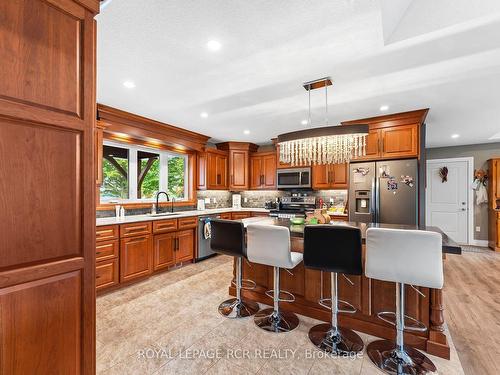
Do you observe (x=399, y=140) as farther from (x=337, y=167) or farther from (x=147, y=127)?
(x=147, y=127)

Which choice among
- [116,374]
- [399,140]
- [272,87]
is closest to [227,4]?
[272,87]

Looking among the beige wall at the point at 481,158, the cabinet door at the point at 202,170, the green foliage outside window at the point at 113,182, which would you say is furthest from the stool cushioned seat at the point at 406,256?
the beige wall at the point at 481,158

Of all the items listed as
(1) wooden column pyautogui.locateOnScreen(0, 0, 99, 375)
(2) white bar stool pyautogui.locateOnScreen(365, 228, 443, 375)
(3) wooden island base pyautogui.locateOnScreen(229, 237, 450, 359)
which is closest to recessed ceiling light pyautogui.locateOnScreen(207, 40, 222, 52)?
(1) wooden column pyautogui.locateOnScreen(0, 0, 99, 375)

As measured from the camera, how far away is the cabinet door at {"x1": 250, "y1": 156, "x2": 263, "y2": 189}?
5.70 m

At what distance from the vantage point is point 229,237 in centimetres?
239

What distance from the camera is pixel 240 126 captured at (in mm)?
4355

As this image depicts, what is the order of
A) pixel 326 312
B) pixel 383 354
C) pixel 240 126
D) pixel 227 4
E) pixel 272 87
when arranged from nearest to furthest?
1. pixel 227 4
2. pixel 383 354
3. pixel 326 312
4. pixel 272 87
5. pixel 240 126

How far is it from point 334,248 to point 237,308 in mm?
1308

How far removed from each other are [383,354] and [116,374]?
6.43 feet

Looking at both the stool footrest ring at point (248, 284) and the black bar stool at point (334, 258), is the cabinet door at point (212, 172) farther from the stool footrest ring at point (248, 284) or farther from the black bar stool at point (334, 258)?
the black bar stool at point (334, 258)

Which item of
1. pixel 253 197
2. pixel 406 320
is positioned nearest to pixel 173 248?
pixel 253 197

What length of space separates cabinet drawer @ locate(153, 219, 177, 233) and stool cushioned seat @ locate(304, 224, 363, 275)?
2465mm

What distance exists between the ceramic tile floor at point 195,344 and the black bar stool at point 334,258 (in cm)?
10

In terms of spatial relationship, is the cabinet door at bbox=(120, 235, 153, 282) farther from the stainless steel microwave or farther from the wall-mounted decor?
the wall-mounted decor
